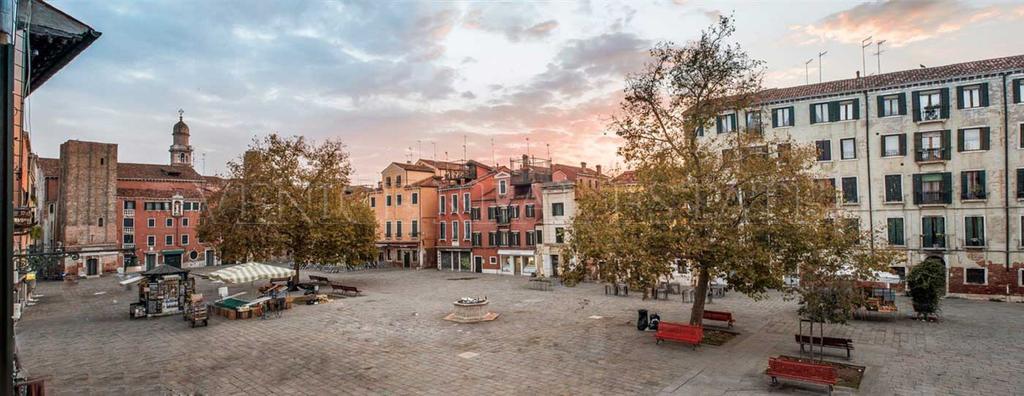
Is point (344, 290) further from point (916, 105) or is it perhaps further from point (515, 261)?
point (916, 105)

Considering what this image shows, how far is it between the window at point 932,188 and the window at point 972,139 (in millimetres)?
1770

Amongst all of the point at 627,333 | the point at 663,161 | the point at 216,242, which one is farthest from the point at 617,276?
the point at 216,242

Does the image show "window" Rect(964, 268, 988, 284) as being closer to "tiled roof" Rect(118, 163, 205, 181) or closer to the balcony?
the balcony

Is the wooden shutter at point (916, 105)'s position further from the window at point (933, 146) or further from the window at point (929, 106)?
the window at point (933, 146)

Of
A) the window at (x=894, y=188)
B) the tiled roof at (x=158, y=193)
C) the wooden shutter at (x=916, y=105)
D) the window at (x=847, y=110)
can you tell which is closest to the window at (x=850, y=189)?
the window at (x=894, y=188)

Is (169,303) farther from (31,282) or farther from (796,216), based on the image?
(796,216)

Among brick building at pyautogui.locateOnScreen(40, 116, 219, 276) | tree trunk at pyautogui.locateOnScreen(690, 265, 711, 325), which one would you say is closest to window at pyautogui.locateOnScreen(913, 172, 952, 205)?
tree trunk at pyautogui.locateOnScreen(690, 265, 711, 325)

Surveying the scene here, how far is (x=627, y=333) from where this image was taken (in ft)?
68.4

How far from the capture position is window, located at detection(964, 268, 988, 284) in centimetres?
3006

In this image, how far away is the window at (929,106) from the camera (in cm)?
3109

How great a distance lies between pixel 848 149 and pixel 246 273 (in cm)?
3749

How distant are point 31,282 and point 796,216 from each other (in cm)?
4802

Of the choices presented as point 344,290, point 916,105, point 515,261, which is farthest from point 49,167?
point 916,105

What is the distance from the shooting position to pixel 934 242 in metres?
31.3
